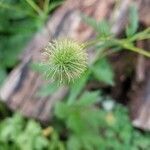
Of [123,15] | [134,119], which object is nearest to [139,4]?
[123,15]

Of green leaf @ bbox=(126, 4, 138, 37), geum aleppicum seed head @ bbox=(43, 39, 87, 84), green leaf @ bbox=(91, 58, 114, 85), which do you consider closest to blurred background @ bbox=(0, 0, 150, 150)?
green leaf @ bbox=(91, 58, 114, 85)

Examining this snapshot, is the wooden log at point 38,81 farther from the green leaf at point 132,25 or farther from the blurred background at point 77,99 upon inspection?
the green leaf at point 132,25

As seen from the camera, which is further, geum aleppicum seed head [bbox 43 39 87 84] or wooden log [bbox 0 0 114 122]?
wooden log [bbox 0 0 114 122]

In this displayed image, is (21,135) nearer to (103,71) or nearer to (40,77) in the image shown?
(40,77)

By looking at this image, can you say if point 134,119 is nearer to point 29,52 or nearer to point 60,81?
point 29,52

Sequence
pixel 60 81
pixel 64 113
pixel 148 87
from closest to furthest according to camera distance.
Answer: pixel 60 81, pixel 64 113, pixel 148 87

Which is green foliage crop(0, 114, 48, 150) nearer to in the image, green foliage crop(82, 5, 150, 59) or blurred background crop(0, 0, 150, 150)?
blurred background crop(0, 0, 150, 150)

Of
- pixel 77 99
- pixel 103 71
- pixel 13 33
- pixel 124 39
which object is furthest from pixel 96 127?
pixel 124 39
